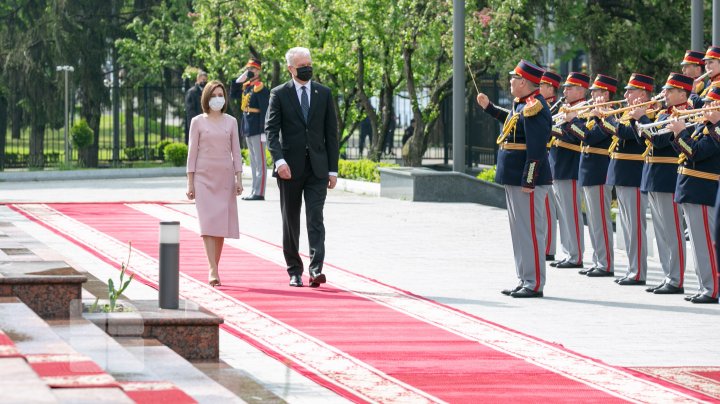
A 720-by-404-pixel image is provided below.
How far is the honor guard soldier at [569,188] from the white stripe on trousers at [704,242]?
277 cm

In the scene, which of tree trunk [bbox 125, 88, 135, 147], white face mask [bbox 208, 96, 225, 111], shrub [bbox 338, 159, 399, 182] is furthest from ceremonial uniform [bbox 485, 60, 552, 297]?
tree trunk [bbox 125, 88, 135, 147]

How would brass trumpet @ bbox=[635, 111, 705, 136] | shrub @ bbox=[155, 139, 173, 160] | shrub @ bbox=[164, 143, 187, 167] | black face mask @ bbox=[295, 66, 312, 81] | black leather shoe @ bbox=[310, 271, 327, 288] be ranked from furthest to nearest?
shrub @ bbox=[155, 139, 173, 160], shrub @ bbox=[164, 143, 187, 167], black face mask @ bbox=[295, 66, 312, 81], black leather shoe @ bbox=[310, 271, 327, 288], brass trumpet @ bbox=[635, 111, 705, 136]

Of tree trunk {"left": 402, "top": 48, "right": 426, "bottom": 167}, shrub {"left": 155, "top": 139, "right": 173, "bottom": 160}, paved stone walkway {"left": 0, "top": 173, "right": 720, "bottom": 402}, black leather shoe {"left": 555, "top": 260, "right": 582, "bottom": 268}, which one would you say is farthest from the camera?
shrub {"left": 155, "top": 139, "right": 173, "bottom": 160}

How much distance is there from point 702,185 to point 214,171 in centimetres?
430

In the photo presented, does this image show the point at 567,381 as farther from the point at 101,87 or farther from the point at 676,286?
the point at 101,87

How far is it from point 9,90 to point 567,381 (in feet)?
93.8

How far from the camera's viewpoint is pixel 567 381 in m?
9.61

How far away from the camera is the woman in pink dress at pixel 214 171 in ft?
46.5

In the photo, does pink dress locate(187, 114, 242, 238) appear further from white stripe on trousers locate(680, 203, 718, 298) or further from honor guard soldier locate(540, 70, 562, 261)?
white stripe on trousers locate(680, 203, 718, 298)

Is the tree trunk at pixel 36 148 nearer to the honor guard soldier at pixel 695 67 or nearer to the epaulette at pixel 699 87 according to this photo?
the honor guard soldier at pixel 695 67

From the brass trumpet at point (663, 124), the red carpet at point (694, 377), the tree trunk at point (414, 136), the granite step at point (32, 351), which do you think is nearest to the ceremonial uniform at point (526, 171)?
the brass trumpet at point (663, 124)

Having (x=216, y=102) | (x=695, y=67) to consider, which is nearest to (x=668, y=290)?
(x=695, y=67)

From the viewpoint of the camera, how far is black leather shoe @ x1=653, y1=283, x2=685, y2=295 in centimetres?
1398

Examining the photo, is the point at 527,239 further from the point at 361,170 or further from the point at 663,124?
the point at 361,170
